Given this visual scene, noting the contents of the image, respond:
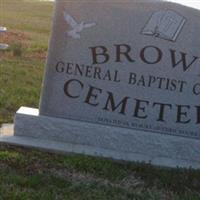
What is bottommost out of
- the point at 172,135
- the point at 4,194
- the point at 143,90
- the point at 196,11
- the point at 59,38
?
the point at 4,194

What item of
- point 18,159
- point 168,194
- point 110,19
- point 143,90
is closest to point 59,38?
point 110,19

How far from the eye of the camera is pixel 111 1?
7.19 meters

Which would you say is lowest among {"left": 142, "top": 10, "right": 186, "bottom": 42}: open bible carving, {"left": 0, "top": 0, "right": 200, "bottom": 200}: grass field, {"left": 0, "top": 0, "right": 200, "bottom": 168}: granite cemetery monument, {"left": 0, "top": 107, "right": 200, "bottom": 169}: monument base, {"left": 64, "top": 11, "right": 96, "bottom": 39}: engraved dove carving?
{"left": 0, "top": 0, "right": 200, "bottom": 200}: grass field

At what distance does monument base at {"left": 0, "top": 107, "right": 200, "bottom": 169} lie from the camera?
23.6ft

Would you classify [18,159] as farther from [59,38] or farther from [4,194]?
[59,38]

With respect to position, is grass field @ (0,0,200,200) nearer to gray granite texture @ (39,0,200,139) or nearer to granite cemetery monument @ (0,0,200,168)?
granite cemetery monument @ (0,0,200,168)

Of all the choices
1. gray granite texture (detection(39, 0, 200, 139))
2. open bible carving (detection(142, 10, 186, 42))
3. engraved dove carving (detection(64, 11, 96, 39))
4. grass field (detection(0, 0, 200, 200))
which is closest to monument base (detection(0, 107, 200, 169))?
gray granite texture (detection(39, 0, 200, 139))

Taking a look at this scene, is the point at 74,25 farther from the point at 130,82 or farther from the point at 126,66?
the point at 130,82

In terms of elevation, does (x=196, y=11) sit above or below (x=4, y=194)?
above

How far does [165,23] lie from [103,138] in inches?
56.4

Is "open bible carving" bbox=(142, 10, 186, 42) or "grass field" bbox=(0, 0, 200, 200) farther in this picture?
"open bible carving" bbox=(142, 10, 186, 42)

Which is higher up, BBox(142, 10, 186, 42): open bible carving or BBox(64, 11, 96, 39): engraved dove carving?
BBox(142, 10, 186, 42): open bible carving

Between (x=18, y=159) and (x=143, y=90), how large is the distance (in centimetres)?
175

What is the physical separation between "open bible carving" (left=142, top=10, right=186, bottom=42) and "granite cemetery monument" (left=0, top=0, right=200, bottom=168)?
0.04ft
